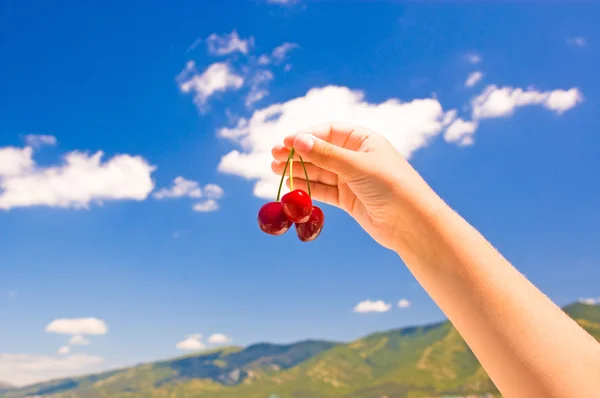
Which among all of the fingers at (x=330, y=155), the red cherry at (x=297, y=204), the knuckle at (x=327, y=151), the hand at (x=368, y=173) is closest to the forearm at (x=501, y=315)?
the hand at (x=368, y=173)

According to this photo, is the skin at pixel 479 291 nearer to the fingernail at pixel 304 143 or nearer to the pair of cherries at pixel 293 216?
the fingernail at pixel 304 143

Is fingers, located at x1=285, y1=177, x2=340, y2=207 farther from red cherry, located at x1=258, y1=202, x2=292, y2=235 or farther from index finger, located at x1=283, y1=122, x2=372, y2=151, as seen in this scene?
index finger, located at x1=283, y1=122, x2=372, y2=151

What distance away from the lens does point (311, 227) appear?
468 cm

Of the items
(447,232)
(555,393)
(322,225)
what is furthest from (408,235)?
(322,225)

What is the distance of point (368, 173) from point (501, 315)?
1223 mm

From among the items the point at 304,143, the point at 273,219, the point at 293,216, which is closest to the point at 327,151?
the point at 304,143

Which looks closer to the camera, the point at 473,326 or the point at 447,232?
the point at 473,326

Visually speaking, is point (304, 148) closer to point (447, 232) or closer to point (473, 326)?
point (447, 232)

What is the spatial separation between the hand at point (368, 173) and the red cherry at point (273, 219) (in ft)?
1.42

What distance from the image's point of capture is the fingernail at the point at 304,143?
11.2ft

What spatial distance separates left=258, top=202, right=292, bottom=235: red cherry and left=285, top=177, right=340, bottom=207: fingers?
215 millimetres

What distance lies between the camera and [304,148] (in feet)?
11.3

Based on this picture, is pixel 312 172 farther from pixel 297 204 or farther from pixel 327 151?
pixel 327 151

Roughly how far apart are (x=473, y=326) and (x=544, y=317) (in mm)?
252
